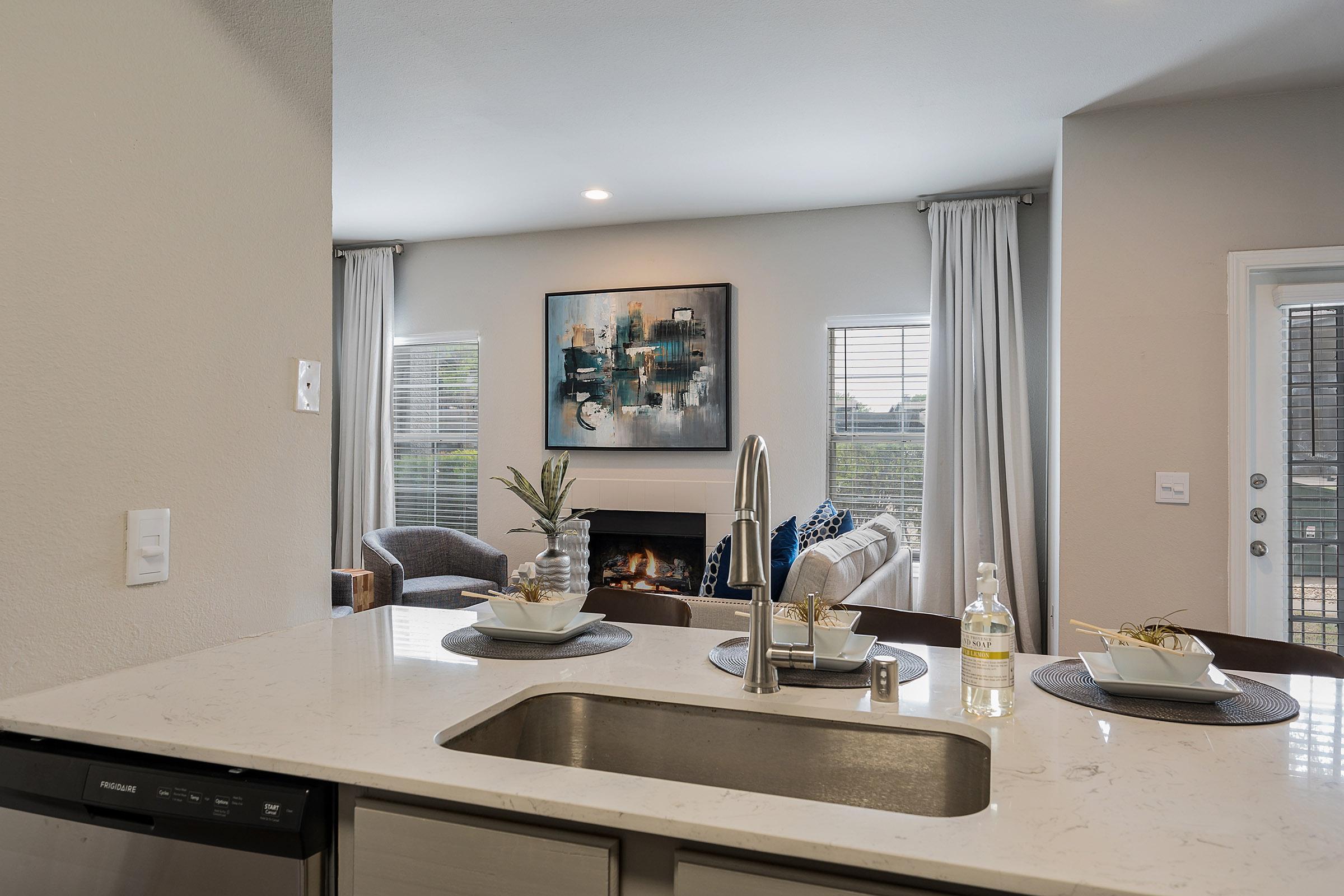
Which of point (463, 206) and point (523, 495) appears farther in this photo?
point (463, 206)

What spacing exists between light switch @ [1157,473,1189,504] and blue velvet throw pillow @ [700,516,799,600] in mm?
1470

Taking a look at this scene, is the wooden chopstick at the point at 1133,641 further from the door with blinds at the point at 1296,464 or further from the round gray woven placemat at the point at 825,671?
the door with blinds at the point at 1296,464

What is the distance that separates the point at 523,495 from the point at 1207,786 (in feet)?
10.4

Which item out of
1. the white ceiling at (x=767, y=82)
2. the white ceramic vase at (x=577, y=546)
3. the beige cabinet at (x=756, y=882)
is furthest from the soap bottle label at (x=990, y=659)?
the white ceramic vase at (x=577, y=546)

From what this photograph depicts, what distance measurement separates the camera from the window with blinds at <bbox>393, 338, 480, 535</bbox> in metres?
5.79

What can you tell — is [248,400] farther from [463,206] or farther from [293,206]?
[463,206]

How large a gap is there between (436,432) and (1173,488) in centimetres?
447

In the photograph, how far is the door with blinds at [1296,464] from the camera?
→ 3.23 m

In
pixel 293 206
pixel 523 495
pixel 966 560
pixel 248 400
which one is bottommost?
pixel 966 560

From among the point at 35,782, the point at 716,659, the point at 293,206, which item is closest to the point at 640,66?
the point at 293,206

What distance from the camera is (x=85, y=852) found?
1.06 meters

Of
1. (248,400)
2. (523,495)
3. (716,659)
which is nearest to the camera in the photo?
(716,659)

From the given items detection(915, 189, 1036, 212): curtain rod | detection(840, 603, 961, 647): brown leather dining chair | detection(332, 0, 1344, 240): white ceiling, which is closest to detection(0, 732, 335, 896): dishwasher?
detection(840, 603, 961, 647): brown leather dining chair

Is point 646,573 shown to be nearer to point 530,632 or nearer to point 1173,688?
point 530,632
